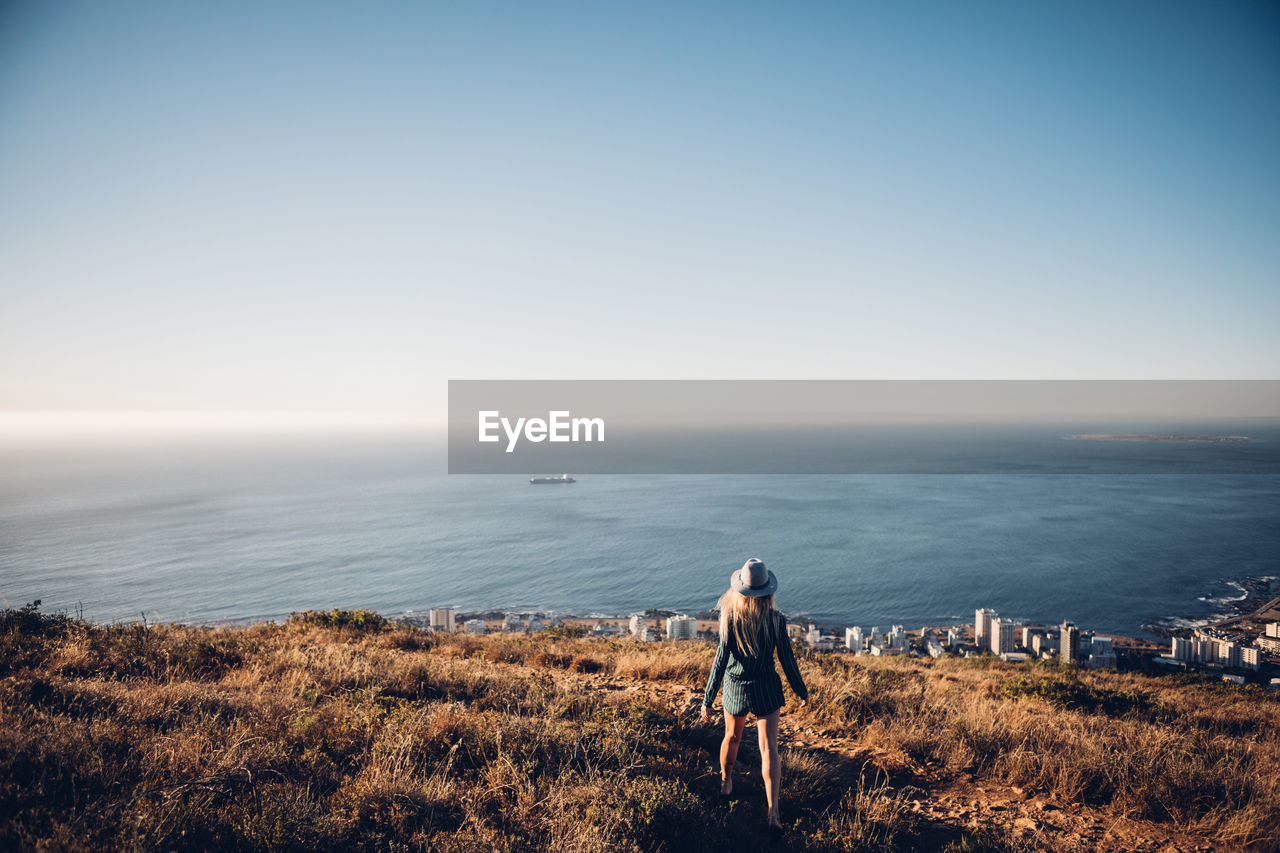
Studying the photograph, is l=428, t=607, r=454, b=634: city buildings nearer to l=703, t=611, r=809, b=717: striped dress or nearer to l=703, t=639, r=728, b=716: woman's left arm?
l=703, t=639, r=728, b=716: woman's left arm

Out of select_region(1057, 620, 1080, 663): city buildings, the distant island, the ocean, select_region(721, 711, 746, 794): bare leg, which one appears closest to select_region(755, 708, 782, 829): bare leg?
select_region(721, 711, 746, 794): bare leg

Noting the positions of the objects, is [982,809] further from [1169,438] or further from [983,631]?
[1169,438]

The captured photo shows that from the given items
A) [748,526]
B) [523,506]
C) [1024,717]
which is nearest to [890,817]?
[1024,717]

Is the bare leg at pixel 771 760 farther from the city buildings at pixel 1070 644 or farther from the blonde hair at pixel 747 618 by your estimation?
the city buildings at pixel 1070 644

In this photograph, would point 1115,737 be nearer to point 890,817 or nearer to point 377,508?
point 890,817

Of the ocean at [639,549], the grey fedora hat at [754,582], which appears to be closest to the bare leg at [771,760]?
the grey fedora hat at [754,582]

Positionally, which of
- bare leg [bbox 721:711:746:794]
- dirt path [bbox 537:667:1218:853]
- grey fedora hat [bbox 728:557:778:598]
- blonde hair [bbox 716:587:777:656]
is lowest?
dirt path [bbox 537:667:1218:853]

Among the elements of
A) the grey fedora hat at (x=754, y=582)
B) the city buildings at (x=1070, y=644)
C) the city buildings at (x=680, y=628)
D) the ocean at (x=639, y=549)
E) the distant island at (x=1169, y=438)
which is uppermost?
the grey fedora hat at (x=754, y=582)
